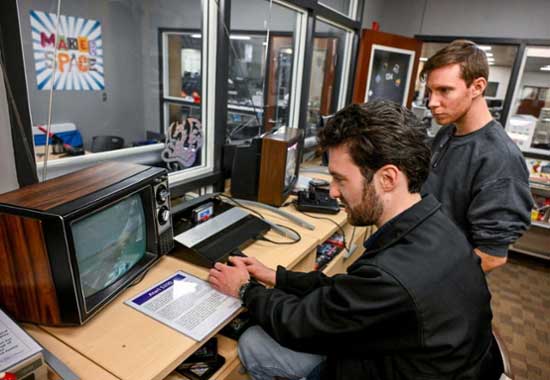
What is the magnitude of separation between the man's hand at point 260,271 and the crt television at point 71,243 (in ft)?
1.03

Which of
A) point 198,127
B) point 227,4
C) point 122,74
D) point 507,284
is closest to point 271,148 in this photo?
point 198,127

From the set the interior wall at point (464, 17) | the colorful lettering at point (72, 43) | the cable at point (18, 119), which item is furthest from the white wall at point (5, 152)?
the interior wall at point (464, 17)

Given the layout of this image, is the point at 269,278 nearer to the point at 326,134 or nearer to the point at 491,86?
the point at 326,134

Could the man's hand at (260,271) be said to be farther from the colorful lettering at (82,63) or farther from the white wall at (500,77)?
the white wall at (500,77)

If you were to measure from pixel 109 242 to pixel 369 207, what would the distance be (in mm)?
730

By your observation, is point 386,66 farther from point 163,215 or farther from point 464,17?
point 163,215

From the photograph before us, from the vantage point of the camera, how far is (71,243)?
85 cm

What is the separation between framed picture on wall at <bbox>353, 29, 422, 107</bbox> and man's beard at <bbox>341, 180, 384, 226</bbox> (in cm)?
262

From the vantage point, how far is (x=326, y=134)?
1006 mm

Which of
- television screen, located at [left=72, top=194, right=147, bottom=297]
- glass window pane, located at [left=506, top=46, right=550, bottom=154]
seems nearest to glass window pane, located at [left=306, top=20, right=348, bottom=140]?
glass window pane, located at [left=506, top=46, right=550, bottom=154]

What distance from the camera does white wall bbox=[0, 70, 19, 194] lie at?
3.61 ft

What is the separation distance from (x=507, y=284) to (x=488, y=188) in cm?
209

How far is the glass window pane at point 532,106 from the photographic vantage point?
335cm

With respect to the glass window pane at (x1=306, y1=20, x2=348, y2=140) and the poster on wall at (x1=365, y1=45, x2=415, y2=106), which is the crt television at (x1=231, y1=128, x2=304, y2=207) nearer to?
the glass window pane at (x1=306, y1=20, x2=348, y2=140)
